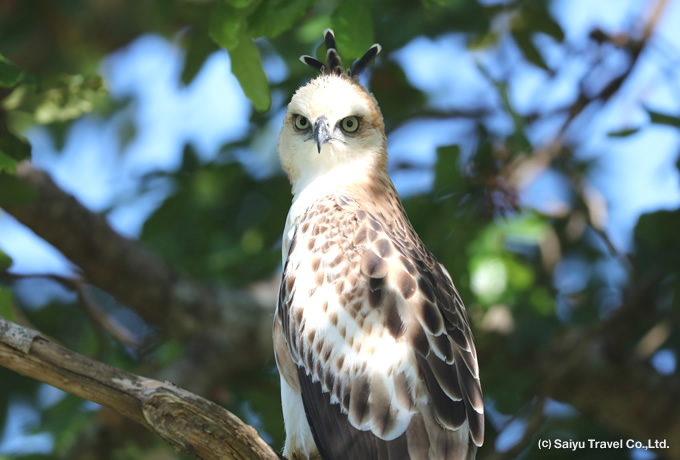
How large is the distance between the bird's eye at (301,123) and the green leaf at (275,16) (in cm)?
112

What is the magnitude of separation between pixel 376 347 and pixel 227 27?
1.76 metres

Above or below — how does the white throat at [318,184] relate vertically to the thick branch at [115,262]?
above

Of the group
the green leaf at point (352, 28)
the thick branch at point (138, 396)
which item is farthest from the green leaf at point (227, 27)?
→ the thick branch at point (138, 396)

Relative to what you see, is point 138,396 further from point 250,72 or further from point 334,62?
point 334,62

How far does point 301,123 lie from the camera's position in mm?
5312

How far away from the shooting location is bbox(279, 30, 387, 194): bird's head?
5.07 meters

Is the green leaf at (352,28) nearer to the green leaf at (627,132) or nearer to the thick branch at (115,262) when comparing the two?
the green leaf at (627,132)

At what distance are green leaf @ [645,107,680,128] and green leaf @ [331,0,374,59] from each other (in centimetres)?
212

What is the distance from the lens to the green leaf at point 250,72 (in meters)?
4.20

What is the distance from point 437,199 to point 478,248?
2.08ft

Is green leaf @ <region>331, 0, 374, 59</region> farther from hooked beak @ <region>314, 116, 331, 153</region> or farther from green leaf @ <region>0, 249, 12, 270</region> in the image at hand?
green leaf @ <region>0, 249, 12, 270</region>

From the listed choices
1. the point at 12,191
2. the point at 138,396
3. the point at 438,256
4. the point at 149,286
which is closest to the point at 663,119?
the point at 438,256

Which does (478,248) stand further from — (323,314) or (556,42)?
(323,314)

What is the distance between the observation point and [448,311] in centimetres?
426
